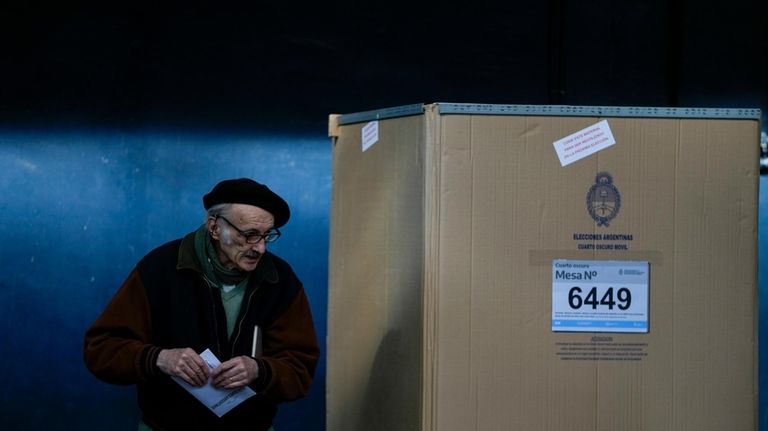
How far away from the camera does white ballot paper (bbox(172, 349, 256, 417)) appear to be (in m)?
3.22

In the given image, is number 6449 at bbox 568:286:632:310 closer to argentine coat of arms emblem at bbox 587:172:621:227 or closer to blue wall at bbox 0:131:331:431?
argentine coat of arms emblem at bbox 587:172:621:227

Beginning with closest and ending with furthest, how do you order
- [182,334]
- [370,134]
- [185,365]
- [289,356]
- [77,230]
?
1. [185,365]
2. [182,334]
3. [289,356]
4. [370,134]
5. [77,230]

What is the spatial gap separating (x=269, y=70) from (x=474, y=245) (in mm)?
2102

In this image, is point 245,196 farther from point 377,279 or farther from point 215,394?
point 215,394

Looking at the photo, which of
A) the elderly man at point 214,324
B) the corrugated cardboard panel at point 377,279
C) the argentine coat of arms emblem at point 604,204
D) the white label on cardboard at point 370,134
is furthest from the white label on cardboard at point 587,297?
the elderly man at point 214,324

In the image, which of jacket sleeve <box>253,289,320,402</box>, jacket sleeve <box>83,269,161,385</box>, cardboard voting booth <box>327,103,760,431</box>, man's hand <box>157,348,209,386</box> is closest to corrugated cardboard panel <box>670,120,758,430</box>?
cardboard voting booth <box>327,103,760,431</box>

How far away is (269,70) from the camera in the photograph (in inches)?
195

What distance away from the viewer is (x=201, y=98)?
4.91 meters

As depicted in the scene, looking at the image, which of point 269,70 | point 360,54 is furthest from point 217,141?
point 360,54

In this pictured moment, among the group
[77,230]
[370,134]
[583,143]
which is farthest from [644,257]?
[77,230]

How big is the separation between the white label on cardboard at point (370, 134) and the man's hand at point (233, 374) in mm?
821

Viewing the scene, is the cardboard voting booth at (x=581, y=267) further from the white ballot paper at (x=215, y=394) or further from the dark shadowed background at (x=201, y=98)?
the dark shadowed background at (x=201, y=98)

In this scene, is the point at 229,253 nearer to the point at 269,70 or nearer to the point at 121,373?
the point at 121,373

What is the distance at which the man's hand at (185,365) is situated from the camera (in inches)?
124
